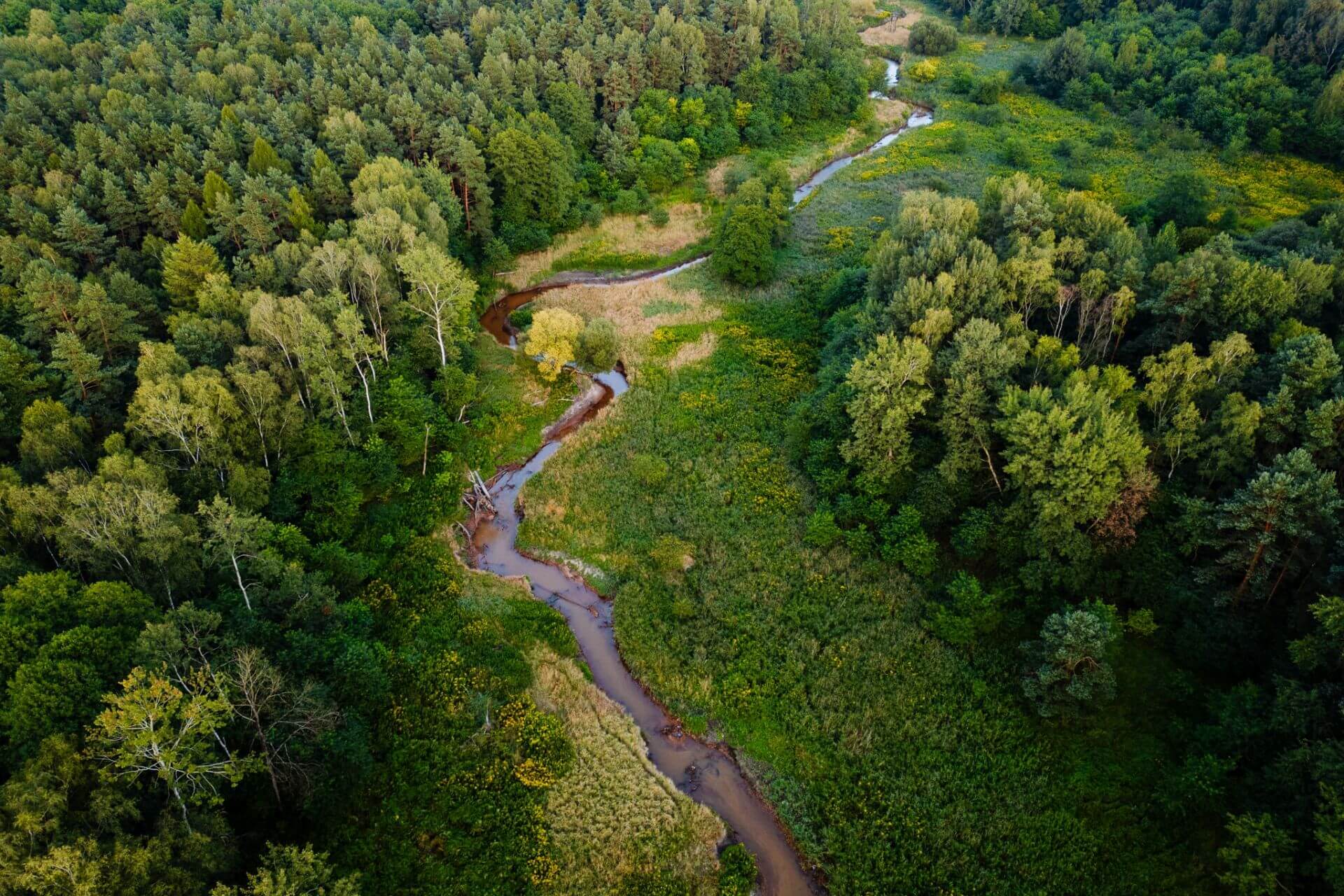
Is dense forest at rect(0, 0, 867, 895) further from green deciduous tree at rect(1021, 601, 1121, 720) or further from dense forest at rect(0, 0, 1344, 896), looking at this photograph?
green deciduous tree at rect(1021, 601, 1121, 720)

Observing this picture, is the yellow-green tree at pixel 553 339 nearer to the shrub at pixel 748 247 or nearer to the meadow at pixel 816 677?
the meadow at pixel 816 677

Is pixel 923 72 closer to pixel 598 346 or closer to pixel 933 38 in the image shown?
pixel 933 38

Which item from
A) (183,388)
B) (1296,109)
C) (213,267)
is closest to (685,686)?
(183,388)

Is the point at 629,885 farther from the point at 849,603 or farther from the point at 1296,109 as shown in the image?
the point at 1296,109

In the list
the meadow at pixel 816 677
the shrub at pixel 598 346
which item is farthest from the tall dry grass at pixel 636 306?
the meadow at pixel 816 677

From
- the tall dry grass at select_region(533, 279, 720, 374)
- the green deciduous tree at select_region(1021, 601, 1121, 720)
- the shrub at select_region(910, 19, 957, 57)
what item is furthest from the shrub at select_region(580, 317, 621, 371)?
the shrub at select_region(910, 19, 957, 57)

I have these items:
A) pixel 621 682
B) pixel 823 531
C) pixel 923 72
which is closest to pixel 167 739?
pixel 621 682
